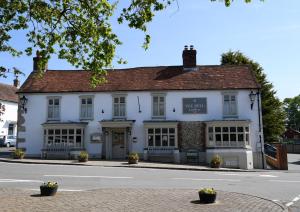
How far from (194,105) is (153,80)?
4362 millimetres

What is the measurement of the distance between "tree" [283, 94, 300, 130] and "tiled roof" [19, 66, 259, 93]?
84735 millimetres

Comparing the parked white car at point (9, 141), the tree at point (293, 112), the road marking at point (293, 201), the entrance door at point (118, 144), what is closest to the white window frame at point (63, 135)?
the entrance door at point (118, 144)

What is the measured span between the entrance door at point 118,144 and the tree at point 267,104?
781 inches

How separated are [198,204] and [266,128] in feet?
114

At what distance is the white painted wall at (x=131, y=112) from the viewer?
1166 inches

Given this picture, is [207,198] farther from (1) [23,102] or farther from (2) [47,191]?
(1) [23,102]

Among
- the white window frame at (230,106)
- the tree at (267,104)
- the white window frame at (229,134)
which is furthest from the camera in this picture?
the tree at (267,104)

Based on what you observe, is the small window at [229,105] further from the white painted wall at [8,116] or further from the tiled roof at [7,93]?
the tiled roof at [7,93]

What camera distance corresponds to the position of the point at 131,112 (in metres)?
30.5

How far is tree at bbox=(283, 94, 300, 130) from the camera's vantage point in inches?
4311

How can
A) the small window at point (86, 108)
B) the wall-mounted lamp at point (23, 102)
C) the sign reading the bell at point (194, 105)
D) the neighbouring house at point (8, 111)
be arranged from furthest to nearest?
the neighbouring house at point (8, 111)
the wall-mounted lamp at point (23, 102)
the small window at point (86, 108)
the sign reading the bell at point (194, 105)

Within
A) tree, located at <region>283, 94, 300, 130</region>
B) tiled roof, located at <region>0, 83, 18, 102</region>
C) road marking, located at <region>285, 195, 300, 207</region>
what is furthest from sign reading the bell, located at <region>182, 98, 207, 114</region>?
tree, located at <region>283, 94, 300, 130</region>

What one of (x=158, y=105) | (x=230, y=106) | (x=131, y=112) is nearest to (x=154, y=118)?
(x=158, y=105)

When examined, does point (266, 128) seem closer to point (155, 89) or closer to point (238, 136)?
point (238, 136)
